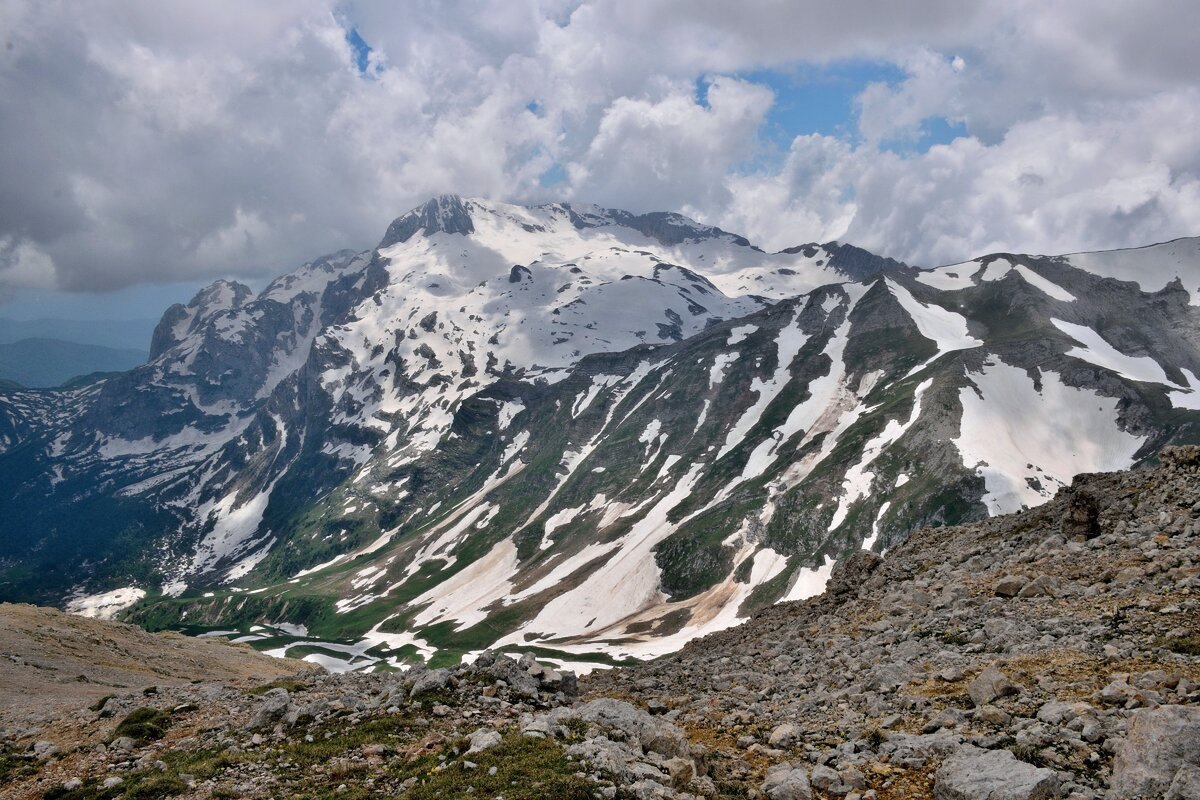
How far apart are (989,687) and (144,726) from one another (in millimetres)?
27215

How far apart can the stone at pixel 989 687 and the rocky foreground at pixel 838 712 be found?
90mm

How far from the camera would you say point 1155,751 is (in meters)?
12.2

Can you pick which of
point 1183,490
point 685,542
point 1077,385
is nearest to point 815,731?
point 1183,490

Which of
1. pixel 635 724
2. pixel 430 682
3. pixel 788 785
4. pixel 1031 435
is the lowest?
pixel 430 682

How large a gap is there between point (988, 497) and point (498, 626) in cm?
12879

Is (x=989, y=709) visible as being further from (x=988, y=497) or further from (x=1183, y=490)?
(x=988, y=497)

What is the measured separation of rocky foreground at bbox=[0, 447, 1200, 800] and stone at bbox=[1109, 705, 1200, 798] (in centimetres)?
4

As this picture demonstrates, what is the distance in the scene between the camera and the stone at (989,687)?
1705 cm

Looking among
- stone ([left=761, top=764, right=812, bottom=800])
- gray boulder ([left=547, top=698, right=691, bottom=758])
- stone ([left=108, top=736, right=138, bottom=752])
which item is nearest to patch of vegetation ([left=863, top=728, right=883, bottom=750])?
stone ([left=761, top=764, right=812, bottom=800])

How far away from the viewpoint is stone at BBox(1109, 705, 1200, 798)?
38.9 ft

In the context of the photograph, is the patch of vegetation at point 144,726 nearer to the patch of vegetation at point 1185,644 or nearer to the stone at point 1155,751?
the stone at point 1155,751

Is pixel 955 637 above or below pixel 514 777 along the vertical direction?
above

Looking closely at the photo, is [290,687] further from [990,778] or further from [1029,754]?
[1029,754]

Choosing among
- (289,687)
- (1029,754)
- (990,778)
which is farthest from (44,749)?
(1029,754)
